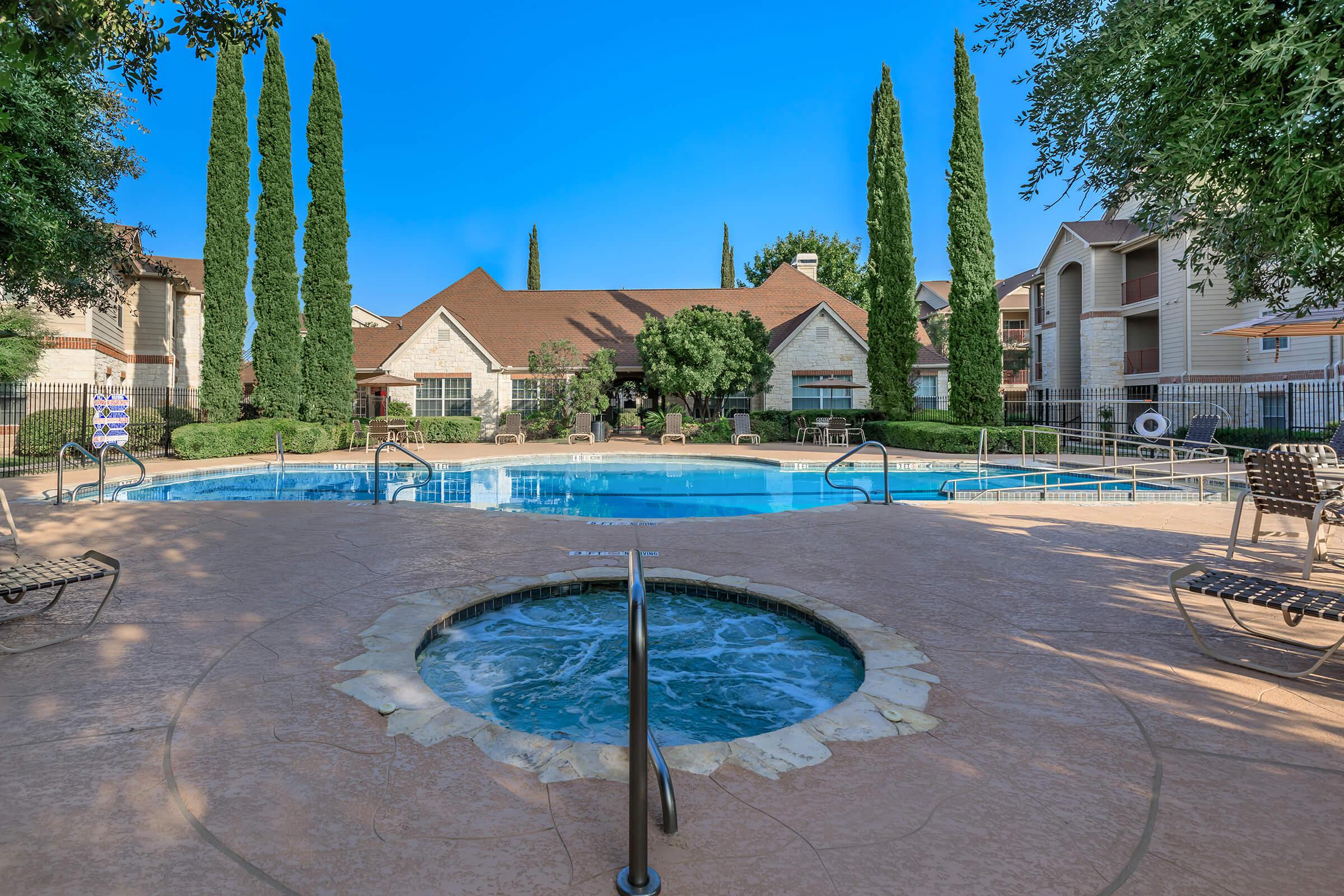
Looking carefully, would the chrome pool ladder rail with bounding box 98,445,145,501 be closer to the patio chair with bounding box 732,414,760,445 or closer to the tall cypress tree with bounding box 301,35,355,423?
the tall cypress tree with bounding box 301,35,355,423

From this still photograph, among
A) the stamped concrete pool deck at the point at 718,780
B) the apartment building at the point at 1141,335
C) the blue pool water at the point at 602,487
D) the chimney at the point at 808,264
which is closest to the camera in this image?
the stamped concrete pool deck at the point at 718,780

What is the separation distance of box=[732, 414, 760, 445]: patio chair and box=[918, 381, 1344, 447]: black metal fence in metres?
6.61

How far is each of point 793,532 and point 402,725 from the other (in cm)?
570

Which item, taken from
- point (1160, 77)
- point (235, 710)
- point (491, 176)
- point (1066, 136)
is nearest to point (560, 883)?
point (235, 710)

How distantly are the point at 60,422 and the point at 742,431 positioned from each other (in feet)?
64.3

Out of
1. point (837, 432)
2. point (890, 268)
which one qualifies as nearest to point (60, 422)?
point (837, 432)

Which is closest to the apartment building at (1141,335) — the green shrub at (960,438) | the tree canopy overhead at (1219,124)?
the green shrub at (960,438)

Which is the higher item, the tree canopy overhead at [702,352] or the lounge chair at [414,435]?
the tree canopy overhead at [702,352]

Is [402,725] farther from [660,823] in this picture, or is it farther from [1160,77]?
[1160,77]

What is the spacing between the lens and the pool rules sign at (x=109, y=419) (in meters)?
16.7

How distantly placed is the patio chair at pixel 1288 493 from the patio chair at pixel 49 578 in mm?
8341

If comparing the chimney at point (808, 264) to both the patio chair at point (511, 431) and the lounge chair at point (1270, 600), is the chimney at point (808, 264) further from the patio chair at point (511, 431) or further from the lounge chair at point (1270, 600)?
the lounge chair at point (1270, 600)

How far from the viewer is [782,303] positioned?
3388 centimetres

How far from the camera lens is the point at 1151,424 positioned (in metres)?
22.4
